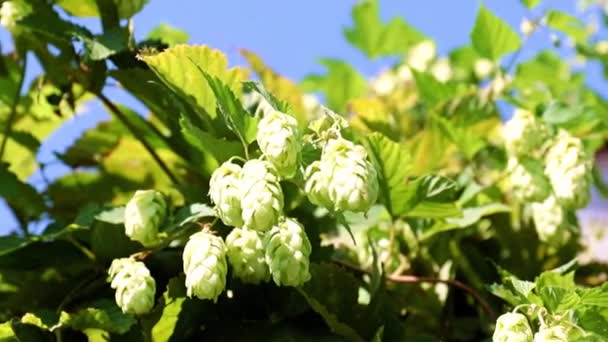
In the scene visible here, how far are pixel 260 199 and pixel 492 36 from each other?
3.47 feet

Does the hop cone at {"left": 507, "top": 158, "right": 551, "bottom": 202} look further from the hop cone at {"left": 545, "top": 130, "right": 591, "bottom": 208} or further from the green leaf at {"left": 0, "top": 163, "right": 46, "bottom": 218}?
the green leaf at {"left": 0, "top": 163, "right": 46, "bottom": 218}

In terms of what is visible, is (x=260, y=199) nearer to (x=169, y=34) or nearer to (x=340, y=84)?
(x=169, y=34)

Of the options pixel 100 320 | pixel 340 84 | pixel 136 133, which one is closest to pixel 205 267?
pixel 100 320

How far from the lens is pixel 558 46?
216 cm

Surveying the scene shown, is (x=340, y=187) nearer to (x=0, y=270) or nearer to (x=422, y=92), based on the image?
(x=0, y=270)

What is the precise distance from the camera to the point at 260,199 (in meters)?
1.01

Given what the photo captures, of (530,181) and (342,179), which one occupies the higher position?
(342,179)

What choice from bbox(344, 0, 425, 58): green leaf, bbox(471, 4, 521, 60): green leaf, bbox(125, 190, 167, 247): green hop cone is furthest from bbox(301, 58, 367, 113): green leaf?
bbox(125, 190, 167, 247): green hop cone

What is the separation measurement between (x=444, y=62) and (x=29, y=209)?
1.51 metres

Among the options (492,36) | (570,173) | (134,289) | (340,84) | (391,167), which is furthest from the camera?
(340,84)

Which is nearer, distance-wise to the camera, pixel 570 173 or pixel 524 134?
pixel 570 173

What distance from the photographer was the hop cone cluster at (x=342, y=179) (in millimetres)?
1020

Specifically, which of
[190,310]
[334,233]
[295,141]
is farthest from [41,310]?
[334,233]

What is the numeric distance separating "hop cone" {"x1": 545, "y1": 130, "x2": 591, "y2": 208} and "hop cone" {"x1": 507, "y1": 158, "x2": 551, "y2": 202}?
0.04 feet
